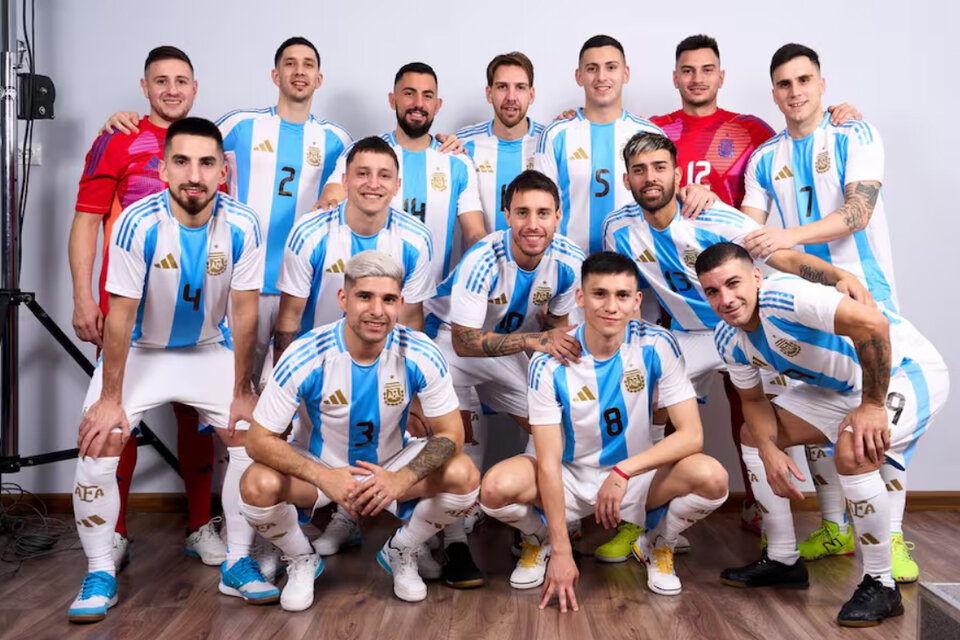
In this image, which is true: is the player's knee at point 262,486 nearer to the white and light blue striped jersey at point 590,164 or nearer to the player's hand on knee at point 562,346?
the player's hand on knee at point 562,346

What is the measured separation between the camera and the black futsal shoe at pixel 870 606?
2676 mm

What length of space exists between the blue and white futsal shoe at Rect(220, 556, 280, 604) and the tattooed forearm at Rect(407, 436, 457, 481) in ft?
2.03

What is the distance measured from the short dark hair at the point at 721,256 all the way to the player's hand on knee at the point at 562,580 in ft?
3.17

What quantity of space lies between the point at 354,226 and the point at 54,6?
1.92 meters

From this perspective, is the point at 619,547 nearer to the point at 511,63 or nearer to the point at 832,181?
the point at 832,181

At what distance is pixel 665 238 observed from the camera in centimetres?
335

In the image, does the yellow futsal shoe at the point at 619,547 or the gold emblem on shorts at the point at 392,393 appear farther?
the yellow futsal shoe at the point at 619,547

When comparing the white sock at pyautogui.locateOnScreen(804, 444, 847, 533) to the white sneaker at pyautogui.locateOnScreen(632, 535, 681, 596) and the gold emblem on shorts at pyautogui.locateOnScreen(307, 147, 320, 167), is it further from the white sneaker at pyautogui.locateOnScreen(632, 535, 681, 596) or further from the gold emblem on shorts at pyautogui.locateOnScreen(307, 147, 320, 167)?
the gold emblem on shorts at pyautogui.locateOnScreen(307, 147, 320, 167)

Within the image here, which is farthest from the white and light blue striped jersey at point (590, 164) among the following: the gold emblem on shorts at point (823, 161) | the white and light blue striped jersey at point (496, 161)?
the gold emblem on shorts at point (823, 161)

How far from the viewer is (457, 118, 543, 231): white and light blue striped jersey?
3.86 m

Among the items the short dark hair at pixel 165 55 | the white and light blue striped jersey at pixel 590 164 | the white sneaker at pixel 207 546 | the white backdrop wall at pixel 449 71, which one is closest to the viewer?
the white sneaker at pixel 207 546

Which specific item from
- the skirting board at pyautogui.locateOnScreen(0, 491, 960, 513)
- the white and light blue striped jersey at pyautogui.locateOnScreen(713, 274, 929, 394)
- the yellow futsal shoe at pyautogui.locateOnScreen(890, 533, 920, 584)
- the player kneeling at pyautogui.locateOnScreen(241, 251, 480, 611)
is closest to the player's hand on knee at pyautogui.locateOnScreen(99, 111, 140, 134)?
the player kneeling at pyautogui.locateOnScreen(241, 251, 480, 611)

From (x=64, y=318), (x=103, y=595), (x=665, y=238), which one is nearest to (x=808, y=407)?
(x=665, y=238)

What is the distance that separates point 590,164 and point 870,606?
189 cm
